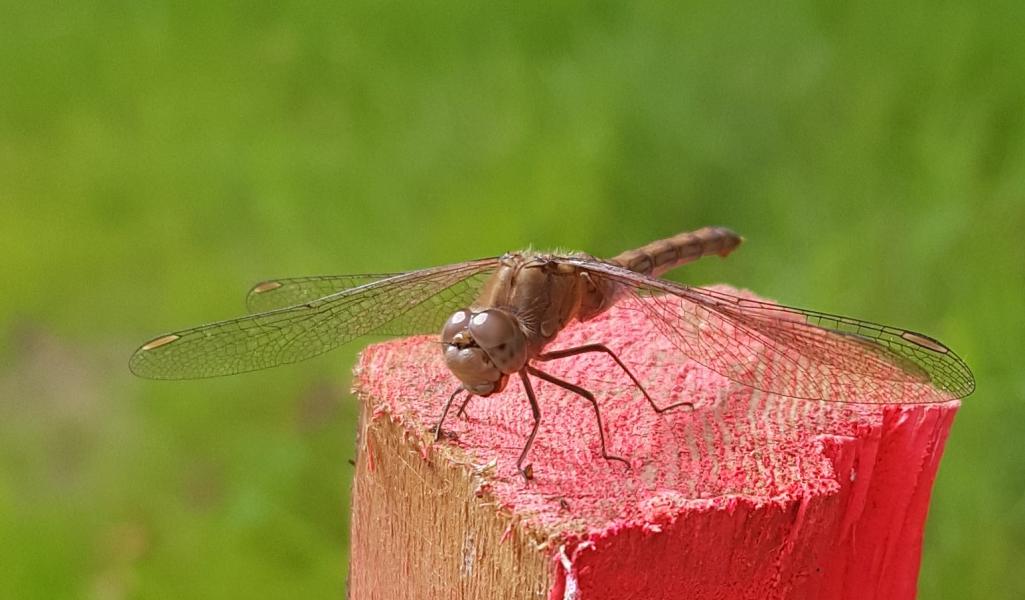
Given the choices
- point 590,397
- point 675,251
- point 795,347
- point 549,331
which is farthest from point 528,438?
point 675,251

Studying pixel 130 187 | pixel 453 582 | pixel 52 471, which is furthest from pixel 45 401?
pixel 453 582

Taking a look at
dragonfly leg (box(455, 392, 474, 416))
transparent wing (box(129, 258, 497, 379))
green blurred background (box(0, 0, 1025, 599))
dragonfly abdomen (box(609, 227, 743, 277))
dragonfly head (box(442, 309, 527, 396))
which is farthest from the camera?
green blurred background (box(0, 0, 1025, 599))

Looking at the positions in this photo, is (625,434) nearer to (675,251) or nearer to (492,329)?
(492,329)

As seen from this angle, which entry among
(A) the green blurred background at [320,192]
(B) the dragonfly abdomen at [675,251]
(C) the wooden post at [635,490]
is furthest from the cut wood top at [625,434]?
(A) the green blurred background at [320,192]

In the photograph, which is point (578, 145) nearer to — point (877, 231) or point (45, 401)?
point (877, 231)

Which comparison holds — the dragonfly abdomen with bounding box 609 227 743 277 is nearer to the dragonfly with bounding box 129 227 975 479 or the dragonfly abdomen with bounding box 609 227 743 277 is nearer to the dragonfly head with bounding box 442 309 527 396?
the dragonfly with bounding box 129 227 975 479

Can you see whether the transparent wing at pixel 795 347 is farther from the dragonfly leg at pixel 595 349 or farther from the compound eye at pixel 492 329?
the compound eye at pixel 492 329

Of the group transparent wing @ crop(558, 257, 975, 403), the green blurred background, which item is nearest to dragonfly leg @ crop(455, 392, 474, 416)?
transparent wing @ crop(558, 257, 975, 403)

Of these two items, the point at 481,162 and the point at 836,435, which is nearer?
the point at 836,435
